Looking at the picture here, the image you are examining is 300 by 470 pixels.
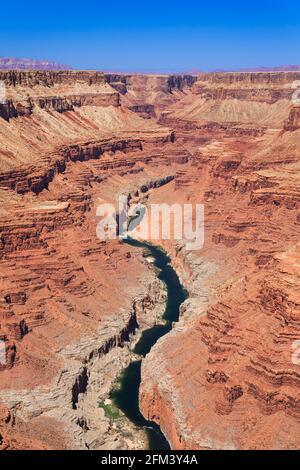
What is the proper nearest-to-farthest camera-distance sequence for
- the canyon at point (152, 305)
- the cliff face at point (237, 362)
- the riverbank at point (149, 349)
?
1. the cliff face at point (237, 362)
2. the canyon at point (152, 305)
3. the riverbank at point (149, 349)

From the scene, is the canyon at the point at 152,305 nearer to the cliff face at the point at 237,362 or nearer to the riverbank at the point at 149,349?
the cliff face at the point at 237,362

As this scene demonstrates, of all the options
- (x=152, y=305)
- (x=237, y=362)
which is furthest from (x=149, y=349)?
(x=237, y=362)

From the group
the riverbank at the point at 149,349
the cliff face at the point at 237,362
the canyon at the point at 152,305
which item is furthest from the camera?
the riverbank at the point at 149,349

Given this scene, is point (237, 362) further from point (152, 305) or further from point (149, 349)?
point (152, 305)

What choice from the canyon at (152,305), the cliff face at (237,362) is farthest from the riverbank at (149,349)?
the cliff face at (237,362)

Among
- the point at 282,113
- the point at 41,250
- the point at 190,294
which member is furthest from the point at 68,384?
the point at 282,113

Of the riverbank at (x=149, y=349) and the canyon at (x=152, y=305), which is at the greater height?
the canyon at (x=152, y=305)

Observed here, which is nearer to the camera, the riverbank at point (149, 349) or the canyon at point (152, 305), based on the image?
the canyon at point (152, 305)
